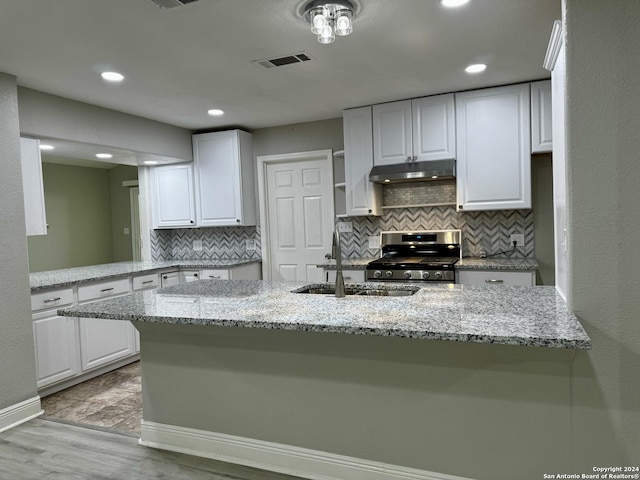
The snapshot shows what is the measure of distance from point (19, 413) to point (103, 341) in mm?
1013

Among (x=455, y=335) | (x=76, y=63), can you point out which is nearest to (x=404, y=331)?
(x=455, y=335)

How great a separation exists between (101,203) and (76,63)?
17.9 ft

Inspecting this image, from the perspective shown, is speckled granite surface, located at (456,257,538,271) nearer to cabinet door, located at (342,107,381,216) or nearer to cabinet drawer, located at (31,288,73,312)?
cabinet door, located at (342,107,381,216)

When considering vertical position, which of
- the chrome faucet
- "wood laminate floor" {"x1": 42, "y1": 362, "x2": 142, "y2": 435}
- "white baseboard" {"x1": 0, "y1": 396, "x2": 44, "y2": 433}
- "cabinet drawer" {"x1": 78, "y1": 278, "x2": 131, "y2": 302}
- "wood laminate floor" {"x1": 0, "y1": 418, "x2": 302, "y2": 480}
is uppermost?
the chrome faucet

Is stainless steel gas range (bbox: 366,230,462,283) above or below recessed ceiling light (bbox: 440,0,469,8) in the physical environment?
below

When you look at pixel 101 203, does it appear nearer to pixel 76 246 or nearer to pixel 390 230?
pixel 76 246

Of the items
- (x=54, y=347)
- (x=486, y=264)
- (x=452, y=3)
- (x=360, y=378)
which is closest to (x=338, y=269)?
(x=360, y=378)

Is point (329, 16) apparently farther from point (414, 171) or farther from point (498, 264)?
point (498, 264)

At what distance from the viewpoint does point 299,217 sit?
16.7ft

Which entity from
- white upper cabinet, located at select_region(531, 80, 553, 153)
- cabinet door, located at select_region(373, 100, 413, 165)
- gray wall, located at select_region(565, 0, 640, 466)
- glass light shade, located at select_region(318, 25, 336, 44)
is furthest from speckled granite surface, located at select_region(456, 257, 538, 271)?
glass light shade, located at select_region(318, 25, 336, 44)

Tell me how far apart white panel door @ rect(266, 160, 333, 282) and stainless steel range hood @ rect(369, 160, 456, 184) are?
87 centimetres

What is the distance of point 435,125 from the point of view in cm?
398

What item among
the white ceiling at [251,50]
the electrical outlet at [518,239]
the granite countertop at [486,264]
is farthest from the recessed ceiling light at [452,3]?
the electrical outlet at [518,239]

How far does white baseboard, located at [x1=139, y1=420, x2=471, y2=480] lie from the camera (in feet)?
6.89
